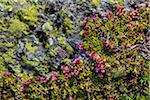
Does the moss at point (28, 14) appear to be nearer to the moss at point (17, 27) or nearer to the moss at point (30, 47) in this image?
the moss at point (17, 27)

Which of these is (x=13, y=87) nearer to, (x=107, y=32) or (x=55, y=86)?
(x=55, y=86)

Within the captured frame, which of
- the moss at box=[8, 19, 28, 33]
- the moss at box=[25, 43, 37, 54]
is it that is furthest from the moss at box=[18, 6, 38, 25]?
the moss at box=[25, 43, 37, 54]

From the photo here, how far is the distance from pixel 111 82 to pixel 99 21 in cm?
156

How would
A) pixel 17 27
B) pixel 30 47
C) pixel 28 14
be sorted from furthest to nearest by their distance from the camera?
pixel 28 14, pixel 17 27, pixel 30 47

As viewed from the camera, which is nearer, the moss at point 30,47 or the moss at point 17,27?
the moss at point 30,47

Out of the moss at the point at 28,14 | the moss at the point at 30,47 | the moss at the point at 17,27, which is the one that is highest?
the moss at the point at 28,14

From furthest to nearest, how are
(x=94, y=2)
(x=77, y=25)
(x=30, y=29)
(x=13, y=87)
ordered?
(x=94, y=2) → (x=77, y=25) → (x=30, y=29) → (x=13, y=87)

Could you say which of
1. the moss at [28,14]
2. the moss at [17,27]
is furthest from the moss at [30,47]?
the moss at [28,14]

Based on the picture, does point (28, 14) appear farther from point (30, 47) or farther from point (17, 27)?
point (30, 47)

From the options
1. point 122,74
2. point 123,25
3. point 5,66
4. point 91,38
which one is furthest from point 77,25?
point 5,66

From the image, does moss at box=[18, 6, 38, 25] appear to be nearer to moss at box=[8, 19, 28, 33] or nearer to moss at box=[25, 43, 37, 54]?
moss at box=[8, 19, 28, 33]

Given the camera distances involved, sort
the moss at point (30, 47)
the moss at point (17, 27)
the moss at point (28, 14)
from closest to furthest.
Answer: the moss at point (30, 47), the moss at point (17, 27), the moss at point (28, 14)

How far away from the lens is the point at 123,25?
6535mm

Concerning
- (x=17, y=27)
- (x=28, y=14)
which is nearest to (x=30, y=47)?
(x=17, y=27)
